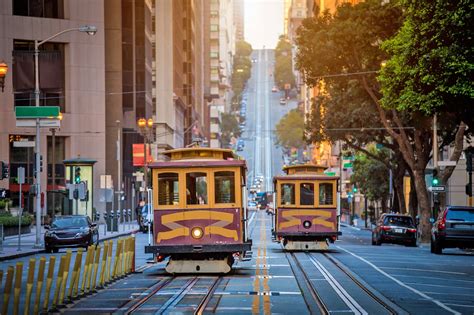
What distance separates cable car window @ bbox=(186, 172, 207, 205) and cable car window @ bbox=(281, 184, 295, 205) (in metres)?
14.0

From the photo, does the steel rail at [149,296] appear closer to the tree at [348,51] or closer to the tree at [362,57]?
the tree at [362,57]

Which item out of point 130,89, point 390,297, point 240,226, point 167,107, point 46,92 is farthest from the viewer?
point 167,107

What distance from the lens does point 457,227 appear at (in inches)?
1721

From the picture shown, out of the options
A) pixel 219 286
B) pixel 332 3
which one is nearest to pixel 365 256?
pixel 219 286

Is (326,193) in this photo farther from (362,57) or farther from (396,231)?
(362,57)

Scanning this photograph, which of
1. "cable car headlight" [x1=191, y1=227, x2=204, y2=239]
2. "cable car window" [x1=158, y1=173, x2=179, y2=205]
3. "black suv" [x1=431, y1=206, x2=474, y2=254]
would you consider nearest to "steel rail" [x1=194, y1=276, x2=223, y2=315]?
"cable car headlight" [x1=191, y1=227, x2=204, y2=239]

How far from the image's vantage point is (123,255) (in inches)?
1178

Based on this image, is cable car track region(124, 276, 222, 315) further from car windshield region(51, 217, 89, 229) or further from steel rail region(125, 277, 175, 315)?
car windshield region(51, 217, 89, 229)

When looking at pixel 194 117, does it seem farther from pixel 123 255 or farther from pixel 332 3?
pixel 123 255

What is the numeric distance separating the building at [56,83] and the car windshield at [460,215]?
4794cm

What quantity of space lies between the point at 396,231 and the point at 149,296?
3391 centimetres

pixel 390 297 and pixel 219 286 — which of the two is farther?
pixel 219 286

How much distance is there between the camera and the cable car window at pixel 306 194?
4250 cm

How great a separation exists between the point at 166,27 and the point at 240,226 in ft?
364
